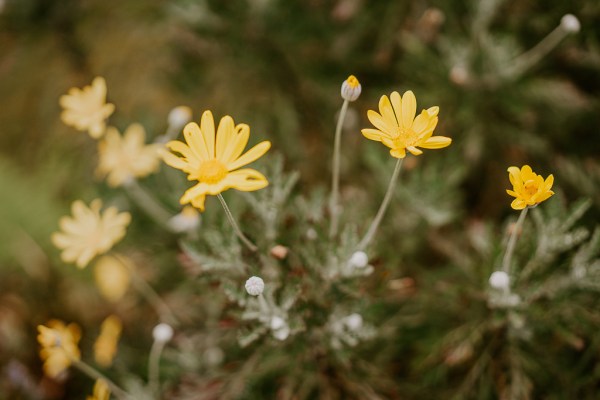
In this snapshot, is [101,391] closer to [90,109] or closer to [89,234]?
[89,234]

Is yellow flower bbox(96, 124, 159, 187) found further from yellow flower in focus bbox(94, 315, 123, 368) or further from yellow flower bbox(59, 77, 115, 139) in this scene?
yellow flower in focus bbox(94, 315, 123, 368)

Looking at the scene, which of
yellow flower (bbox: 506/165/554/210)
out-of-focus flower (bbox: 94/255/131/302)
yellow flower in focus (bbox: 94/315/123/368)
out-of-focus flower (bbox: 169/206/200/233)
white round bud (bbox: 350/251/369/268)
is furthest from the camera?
out-of-focus flower (bbox: 94/255/131/302)

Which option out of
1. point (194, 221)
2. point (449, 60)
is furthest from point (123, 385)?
point (449, 60)

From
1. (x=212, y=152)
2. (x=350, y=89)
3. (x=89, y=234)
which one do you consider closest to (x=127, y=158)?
(x=89, y=234)

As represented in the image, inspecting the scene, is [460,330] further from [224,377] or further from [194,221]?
[194,221]

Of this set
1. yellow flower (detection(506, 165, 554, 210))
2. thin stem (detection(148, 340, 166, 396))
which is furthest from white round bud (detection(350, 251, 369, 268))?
thin stem (detection(148, 340, 166, 396))

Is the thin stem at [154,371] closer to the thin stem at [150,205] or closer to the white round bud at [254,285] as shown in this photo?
the thin stem at [150,205]
